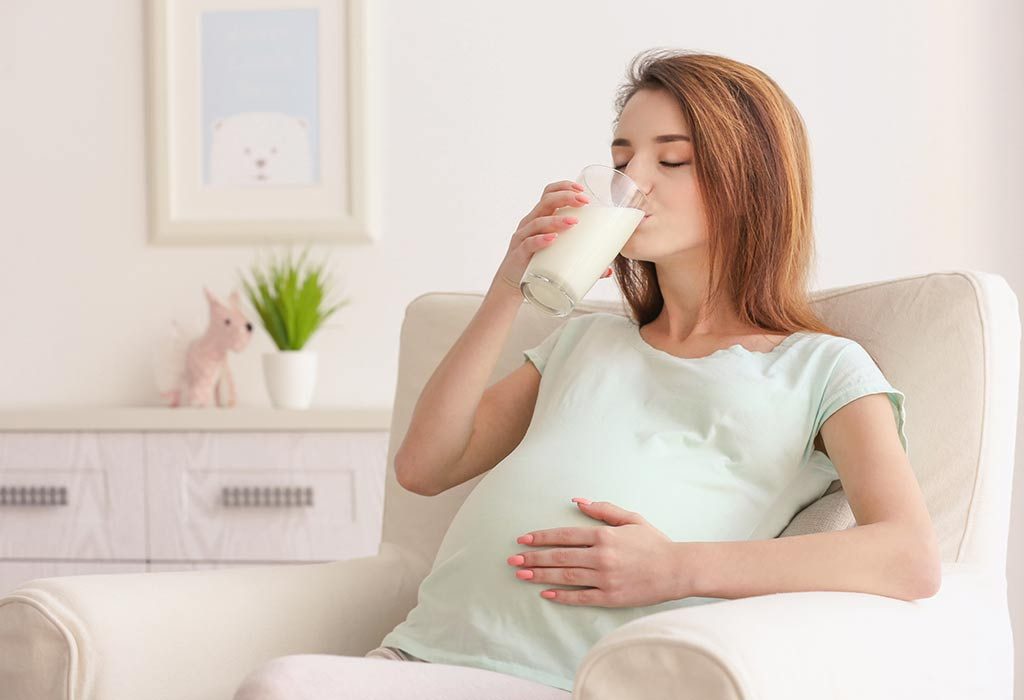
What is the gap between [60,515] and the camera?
8.23 feet

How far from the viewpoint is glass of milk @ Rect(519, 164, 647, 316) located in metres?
1.20

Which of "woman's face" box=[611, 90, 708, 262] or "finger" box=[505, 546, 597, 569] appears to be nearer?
"finger" box=[505, 546, 597, 569]

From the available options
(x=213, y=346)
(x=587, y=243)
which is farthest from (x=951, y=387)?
(x=213, y=346)

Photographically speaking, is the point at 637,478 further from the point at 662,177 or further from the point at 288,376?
the point at 288,376

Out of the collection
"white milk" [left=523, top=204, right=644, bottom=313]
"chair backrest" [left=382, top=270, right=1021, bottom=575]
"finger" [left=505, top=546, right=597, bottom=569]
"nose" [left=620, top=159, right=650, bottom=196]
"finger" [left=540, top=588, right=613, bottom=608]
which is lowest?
"finger" [left=540, top=588, right=613, bottom=608]

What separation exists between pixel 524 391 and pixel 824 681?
64cm

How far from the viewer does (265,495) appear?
2.42m

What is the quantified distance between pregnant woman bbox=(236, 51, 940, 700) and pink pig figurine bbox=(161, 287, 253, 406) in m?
1.30

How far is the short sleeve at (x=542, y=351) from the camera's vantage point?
1.44 metres

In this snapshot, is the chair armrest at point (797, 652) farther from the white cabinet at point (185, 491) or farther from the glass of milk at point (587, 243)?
the white cabinet at point (185, 491)

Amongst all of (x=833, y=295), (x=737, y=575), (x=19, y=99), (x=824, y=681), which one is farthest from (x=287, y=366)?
(x=824, y=681)

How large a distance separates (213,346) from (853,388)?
5.86ft

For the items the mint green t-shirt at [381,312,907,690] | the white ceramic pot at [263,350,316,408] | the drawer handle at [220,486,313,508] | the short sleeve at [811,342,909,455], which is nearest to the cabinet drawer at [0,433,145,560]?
the drawer handle at [220,486,313,508]

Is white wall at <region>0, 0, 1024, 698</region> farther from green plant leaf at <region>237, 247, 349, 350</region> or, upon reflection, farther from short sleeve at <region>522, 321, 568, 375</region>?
short sleeve at <region>522, 321, 568, 375</region>
